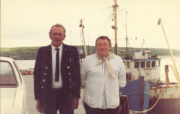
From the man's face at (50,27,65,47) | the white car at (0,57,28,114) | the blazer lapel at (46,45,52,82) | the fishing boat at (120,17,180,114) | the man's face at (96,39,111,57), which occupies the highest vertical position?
the man's face at (50,27,65,47)

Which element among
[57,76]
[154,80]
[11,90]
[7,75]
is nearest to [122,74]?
[57,76]

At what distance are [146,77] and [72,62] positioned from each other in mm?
12995

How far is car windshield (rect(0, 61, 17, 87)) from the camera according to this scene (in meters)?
4.05

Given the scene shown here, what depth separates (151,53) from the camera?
1658 cm

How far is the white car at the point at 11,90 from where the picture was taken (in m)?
3.17

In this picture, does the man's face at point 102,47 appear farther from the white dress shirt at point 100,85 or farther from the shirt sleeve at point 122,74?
the shirt sleeve at point 122,74

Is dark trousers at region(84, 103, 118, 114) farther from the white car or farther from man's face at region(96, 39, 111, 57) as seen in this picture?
the white car

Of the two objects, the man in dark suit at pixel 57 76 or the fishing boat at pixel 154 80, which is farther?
the fishing boat at pixel 154 80

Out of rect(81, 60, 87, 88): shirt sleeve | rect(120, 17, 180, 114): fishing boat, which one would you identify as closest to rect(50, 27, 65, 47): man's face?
rect(81, 60, 87, 88): shirt sleeve

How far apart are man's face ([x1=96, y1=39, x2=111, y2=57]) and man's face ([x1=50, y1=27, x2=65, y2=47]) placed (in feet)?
1.55

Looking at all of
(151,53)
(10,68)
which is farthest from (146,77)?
(10,68)

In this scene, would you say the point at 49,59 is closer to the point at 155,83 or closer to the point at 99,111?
the point at 99,111

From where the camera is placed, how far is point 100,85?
3594mm

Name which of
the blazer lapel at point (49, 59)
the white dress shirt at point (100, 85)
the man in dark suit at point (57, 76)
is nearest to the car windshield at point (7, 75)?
the man in dark suit at point (57, 76)
